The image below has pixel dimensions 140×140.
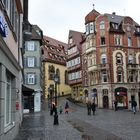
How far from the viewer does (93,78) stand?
62.8 meters

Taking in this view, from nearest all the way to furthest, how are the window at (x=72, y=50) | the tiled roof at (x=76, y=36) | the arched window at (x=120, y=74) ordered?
the arched window at (x=120, y=74)
the window at (x=72, y=50)
the tiled roof at (x=76, y=36)

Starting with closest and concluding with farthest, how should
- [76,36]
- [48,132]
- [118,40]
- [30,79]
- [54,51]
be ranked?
1. [48,132]
2. [30,79]
3. [118,40]
4. [76,36]
5. [54,51]

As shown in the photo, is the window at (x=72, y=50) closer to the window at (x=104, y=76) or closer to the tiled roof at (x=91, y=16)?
the tiled roof at (x=91, y=16)

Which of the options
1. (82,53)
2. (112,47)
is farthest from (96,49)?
(82,53)

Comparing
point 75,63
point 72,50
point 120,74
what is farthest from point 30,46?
point 72,50

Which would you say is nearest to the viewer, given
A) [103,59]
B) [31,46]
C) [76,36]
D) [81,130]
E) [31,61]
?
[81,130]

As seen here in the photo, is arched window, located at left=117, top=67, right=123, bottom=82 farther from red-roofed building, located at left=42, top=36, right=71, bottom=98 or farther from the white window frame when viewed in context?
red-roofed building, located at left=42, top=36, right=71, bottom=98

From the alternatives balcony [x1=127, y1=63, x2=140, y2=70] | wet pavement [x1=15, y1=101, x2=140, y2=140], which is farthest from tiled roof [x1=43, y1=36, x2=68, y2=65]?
wet pavement [x1=15, y1=101, x2=140, y2=140]

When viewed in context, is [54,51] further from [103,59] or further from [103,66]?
[103,66]

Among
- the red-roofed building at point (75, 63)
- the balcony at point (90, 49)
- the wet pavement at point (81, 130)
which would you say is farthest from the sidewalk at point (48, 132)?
the red-roofed building at point (75, 63)

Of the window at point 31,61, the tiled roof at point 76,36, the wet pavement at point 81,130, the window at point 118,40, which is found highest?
the tiled roof at point 76,36

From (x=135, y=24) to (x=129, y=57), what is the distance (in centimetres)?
726

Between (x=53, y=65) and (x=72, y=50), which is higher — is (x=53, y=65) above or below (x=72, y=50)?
below

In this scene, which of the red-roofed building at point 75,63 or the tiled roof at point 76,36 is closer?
the red-roofed building at point 75,63
